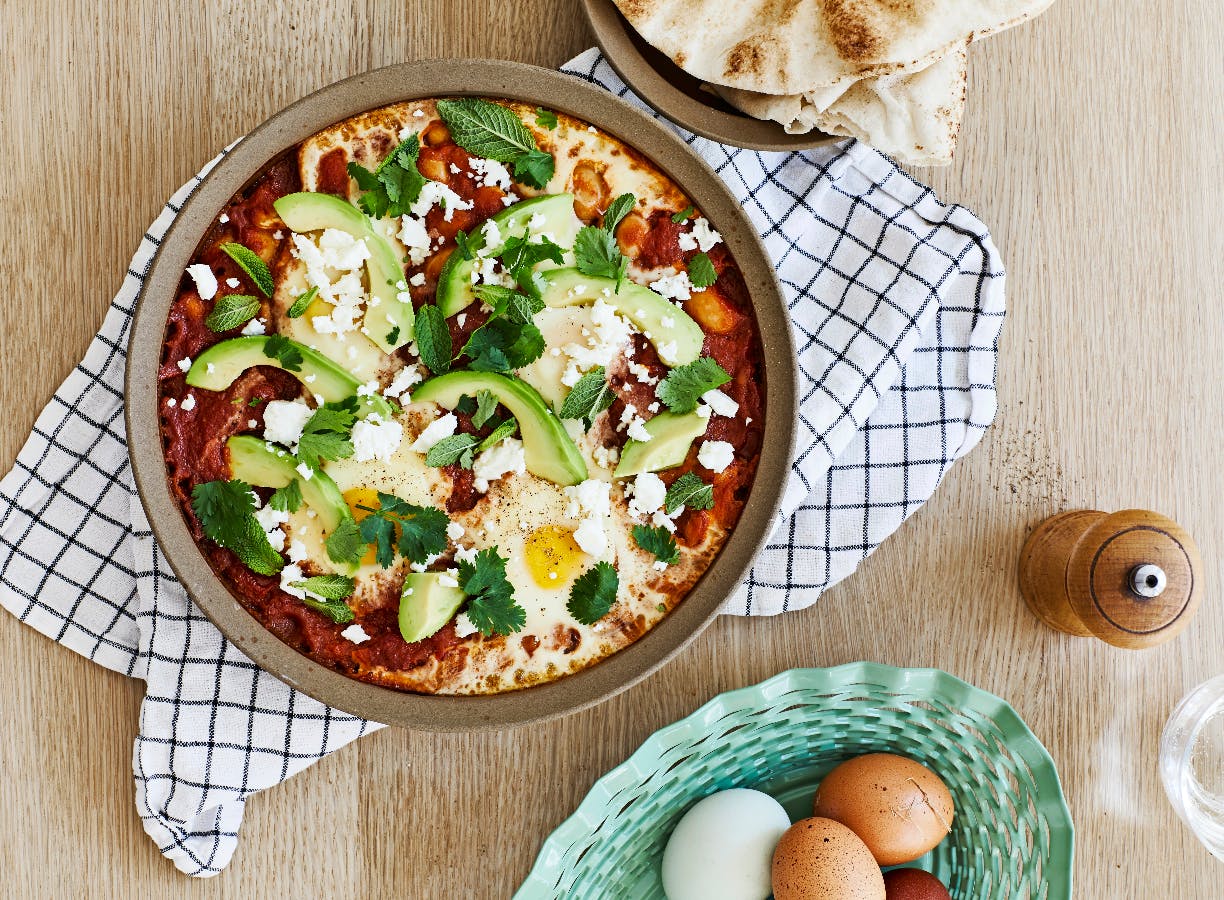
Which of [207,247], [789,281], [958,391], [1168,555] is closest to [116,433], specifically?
[207,247]

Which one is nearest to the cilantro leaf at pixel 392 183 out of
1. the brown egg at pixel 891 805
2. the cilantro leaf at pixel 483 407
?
the cilantro leaf at pixel 483 407

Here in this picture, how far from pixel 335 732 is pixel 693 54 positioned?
1.96m

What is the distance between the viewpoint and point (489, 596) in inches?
97.4

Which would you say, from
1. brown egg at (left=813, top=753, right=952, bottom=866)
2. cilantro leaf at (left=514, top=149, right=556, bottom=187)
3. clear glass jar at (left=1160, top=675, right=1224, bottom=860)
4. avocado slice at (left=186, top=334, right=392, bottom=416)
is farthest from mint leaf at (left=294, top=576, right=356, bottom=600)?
clear glass jar at (left=1160, top=675, right=1224, bottom=860)

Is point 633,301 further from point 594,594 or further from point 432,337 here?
point 594,594

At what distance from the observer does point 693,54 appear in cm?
256

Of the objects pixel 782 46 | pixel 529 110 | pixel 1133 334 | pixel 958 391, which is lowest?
pixel 958 391

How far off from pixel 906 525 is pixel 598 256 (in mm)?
1217

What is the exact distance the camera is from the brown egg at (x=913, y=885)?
2.75 m

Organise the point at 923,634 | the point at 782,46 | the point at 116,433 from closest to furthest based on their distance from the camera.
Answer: the point at 782,46
the point at 116,433
the point at 923,634

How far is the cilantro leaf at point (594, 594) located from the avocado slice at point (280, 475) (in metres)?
0.57

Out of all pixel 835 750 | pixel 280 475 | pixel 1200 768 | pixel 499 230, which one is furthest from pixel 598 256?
pixel 1200 768

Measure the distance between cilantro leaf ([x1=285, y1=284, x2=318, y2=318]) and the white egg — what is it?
1639 millimetres

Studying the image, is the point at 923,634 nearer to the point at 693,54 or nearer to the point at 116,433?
the point at 693,54
